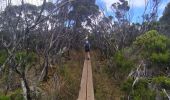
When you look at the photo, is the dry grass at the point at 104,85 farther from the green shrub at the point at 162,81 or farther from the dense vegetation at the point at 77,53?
the green shrub at the point at 162,81

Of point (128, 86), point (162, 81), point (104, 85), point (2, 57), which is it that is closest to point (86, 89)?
point (162, 81)

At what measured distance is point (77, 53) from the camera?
29.2 meters

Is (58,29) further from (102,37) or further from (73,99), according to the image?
(73,99)

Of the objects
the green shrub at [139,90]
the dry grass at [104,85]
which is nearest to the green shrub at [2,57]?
the dry grass at [104,85]

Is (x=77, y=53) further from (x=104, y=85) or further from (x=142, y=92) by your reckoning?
(x=142, y=92)

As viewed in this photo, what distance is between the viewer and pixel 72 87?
54.3ft

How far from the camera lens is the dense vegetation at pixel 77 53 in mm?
13305

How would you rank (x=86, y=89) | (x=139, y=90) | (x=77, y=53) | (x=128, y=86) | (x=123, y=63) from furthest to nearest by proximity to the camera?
(x=77, y=53) → (x=123, y=63) → (x=128, y=86) → (x=139, y=90) → (x=86, y=89)

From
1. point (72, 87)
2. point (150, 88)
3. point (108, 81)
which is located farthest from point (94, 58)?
point (150, 88)

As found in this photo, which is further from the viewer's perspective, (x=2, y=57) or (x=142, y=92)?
(x=2, y=57)

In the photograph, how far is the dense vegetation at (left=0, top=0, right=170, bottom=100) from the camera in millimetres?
13305

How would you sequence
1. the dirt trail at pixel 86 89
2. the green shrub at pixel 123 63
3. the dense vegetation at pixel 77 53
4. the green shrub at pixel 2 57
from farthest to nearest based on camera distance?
the green shrub at pixel 2 57, the green shrub at pixel 123 63, the dense vegetation at pixel 77 53, the dirt trail at pixel 86 89

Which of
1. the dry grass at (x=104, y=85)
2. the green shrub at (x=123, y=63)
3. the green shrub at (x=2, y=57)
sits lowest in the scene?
the dry grass at (x=104, y=85)

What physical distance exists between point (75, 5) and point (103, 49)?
4077 mm
